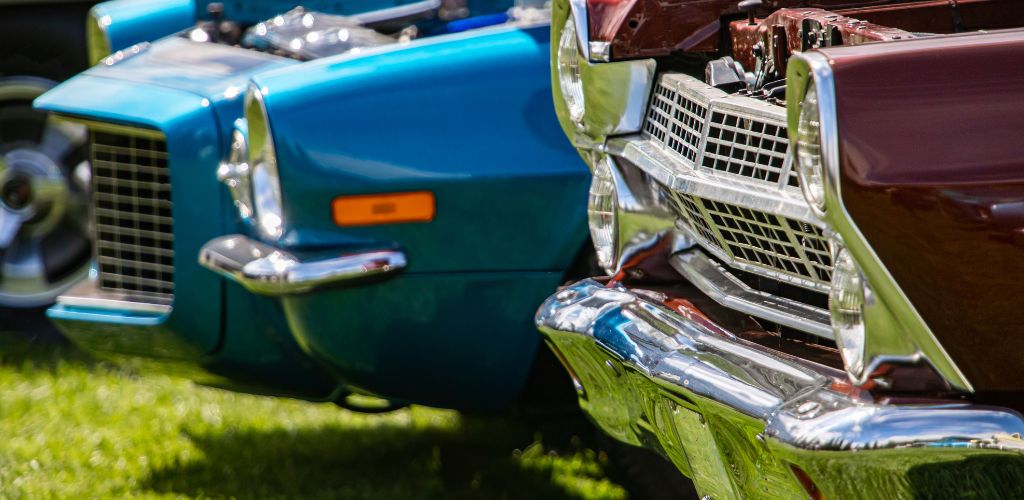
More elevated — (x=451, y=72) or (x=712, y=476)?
(x=451, y=72)

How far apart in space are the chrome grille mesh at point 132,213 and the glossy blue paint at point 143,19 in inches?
25.3

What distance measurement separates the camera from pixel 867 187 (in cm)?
150

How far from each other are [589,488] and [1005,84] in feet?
6.79

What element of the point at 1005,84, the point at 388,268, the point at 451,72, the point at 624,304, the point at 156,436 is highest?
the point at 1005,84

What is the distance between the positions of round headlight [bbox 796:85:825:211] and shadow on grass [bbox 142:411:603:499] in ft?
6.06

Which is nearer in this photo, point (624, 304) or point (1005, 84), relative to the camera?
point (1005, 84)

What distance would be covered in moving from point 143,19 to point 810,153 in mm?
2942

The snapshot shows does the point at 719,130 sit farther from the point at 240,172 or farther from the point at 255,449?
the point at 255,449

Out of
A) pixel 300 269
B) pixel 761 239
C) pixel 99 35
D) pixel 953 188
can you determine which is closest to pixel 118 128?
pixel 300 269

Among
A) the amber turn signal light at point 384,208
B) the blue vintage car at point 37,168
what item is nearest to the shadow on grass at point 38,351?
the blue vintage car at point 37,168

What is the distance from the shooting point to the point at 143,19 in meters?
4.03

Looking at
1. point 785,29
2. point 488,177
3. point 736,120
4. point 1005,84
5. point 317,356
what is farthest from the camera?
point 317,356

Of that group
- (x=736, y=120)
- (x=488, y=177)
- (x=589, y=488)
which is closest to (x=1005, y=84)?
(x=736, y=120)

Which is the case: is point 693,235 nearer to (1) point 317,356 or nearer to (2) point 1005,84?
(2) point 1005,84
